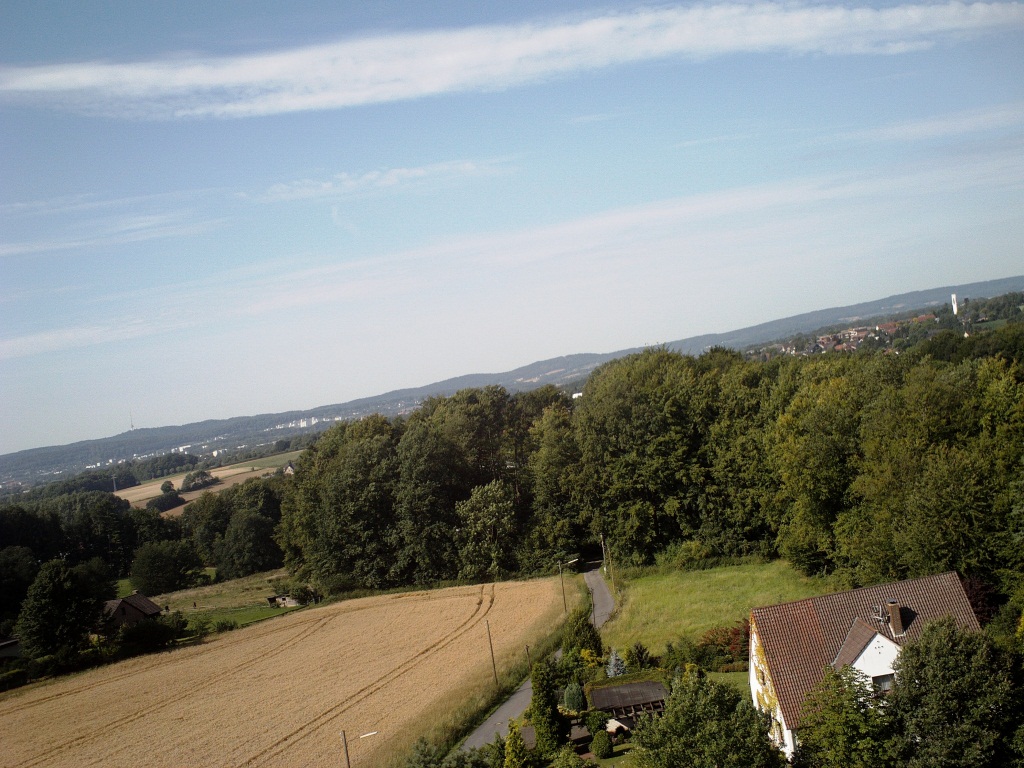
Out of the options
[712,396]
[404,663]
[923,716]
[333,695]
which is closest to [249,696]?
[333,695]

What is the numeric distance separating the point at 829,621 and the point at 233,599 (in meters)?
43.8

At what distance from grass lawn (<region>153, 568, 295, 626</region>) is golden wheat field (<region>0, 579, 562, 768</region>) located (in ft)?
13.9

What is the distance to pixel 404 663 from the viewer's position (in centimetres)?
3281

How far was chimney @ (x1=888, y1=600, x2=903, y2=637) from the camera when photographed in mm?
19391

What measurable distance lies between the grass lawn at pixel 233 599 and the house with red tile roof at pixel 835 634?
3420cm

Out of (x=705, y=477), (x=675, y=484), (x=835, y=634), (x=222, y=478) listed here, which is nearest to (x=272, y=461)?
(x=222, y=478)

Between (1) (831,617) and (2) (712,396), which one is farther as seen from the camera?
(2) (712,396)

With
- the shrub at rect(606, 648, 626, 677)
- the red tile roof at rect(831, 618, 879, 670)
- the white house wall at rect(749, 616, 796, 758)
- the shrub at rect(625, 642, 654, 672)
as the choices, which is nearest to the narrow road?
the shrub at rect(606, 648, 626, 677)

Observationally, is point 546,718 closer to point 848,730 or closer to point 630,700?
point 630,700

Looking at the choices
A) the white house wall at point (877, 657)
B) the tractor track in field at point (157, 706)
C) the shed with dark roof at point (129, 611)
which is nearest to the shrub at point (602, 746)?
the white house wall at point (877, 657)

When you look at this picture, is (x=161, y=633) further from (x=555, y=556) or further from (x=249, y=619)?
(x=555, y=556)

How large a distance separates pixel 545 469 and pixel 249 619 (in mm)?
19748

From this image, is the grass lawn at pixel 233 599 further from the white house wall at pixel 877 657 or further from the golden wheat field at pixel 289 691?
the white house wall at pixel 877 657

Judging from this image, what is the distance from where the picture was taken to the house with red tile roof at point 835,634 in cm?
1889
